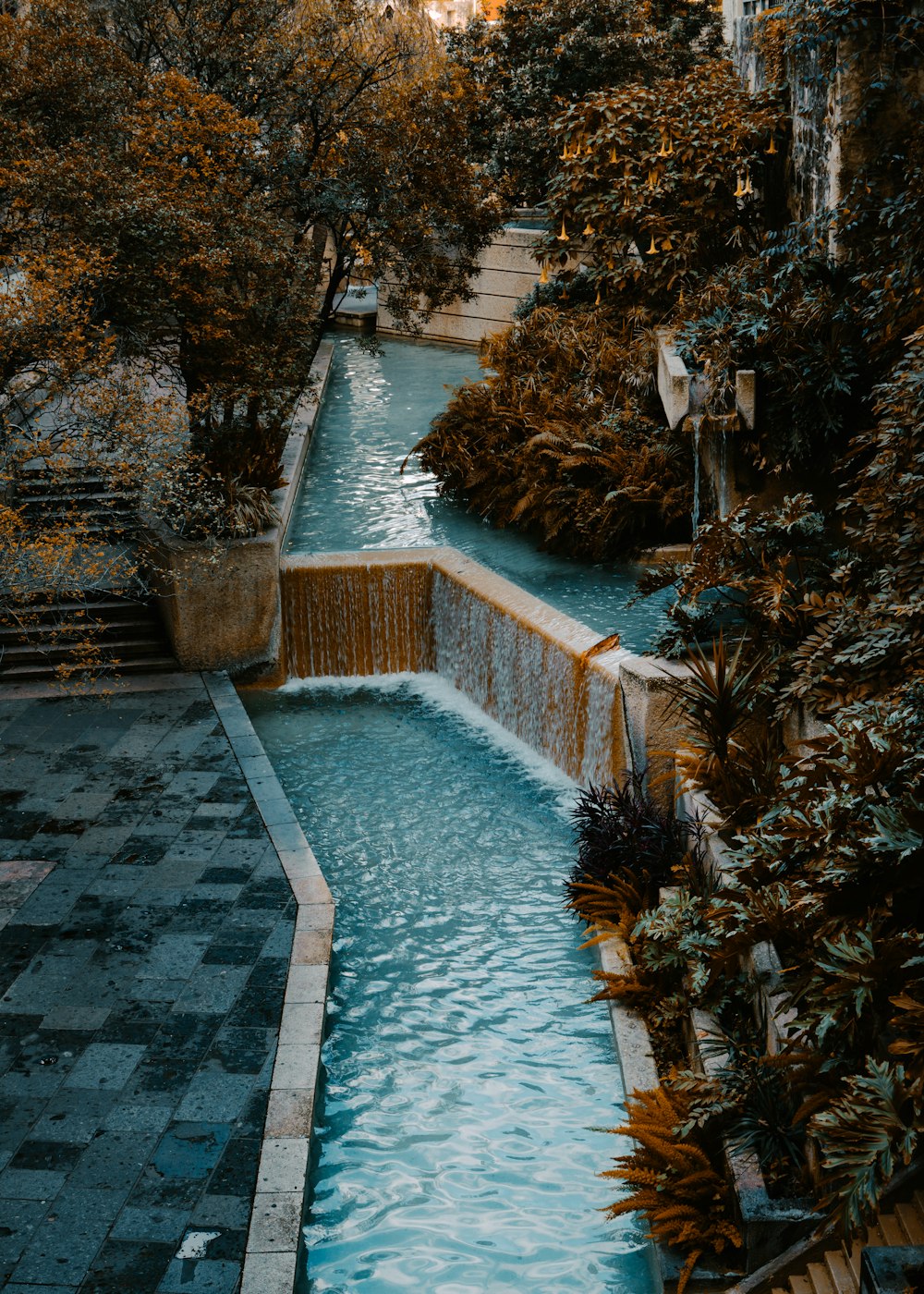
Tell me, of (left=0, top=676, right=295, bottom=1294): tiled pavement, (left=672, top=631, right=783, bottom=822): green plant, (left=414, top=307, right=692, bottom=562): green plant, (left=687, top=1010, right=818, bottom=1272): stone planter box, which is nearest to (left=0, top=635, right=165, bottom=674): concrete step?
(left=0, top=676, right=295, bottom=1294): tiled pavement

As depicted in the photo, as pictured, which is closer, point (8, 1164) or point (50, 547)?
point (8, 1164)

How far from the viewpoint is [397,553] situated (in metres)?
13.0

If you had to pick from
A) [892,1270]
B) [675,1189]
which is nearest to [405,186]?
[675,1189]

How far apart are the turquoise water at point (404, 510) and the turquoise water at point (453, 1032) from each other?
1888mm

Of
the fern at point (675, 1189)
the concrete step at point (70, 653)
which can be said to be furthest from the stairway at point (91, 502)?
the fern at point (675, 1189)

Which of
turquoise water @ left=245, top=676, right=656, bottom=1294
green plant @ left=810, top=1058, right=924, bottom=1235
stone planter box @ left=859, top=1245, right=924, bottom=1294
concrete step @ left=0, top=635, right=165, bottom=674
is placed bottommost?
turquoise water @ left=245, top=676, right=656, bottom=1294

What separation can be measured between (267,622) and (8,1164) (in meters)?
6.77

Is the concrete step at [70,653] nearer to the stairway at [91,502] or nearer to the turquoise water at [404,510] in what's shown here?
the stairway at [91,502]

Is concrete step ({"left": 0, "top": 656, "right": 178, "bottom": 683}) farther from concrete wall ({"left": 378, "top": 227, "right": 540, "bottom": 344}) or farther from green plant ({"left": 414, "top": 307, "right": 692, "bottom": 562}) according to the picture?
concrete wall ({"left": 378, "top": 227, "right": 540, "bottom": 344})

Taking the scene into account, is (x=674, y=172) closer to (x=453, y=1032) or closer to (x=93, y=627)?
(x=93, y=627)

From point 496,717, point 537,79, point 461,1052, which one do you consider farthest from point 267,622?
point 537,79

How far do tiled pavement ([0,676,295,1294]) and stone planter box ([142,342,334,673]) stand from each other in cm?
112

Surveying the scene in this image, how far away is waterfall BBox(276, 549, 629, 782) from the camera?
10.7 meters

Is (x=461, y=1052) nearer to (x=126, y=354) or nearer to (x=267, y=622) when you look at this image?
(x=267, y=622)
